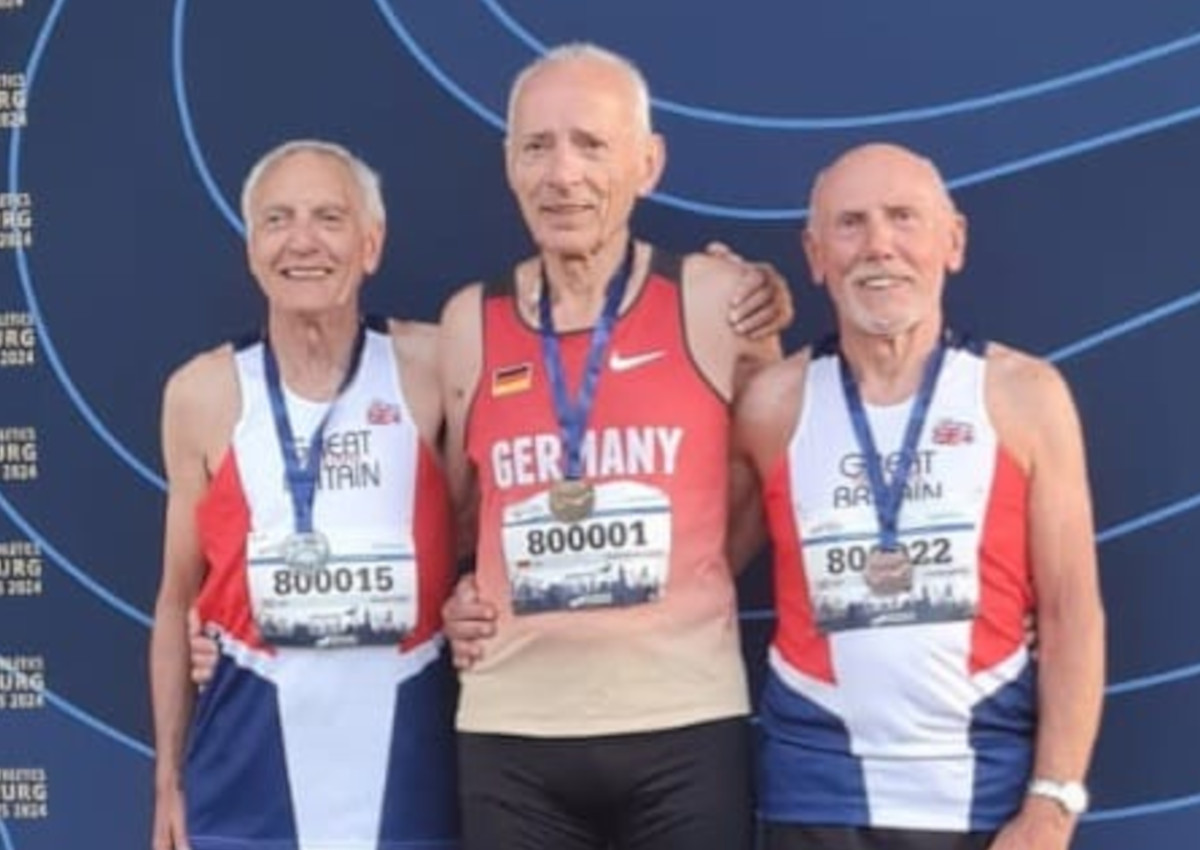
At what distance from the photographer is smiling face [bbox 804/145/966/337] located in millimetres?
2775

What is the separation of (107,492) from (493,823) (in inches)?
46.4

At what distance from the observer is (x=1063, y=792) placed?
108 inches

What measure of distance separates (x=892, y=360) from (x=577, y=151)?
0.54 meters

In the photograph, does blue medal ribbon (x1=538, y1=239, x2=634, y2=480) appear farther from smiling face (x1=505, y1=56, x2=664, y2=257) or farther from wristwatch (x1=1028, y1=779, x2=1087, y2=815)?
wristwatch (x1=1028, y1=779, x2=1087, y2=815)

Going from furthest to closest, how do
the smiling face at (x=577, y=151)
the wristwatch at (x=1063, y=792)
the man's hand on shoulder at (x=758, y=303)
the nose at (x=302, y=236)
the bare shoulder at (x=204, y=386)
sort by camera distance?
the bare shoulder at (x=204, y=386), the nose at (x=302, y=236), the man's hand on shoulder at (x=758, y=303), the smiling face at (x=577, y=151), the wristwatch at (x=1063, y=792)

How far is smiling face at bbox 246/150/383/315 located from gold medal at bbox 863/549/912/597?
929 millimetres

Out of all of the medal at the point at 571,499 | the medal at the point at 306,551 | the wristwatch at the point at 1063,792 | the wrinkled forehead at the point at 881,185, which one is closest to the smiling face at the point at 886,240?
the wrinkled forehead at the point at 881,185

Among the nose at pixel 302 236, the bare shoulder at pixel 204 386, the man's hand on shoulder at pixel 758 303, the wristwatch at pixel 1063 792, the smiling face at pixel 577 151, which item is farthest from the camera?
the bare shoulder at pixel 204 386

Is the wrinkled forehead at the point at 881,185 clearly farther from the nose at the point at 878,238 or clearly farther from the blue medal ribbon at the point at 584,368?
the blue medal ribbon at the point at 584,368

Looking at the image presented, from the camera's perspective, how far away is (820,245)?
2861mm

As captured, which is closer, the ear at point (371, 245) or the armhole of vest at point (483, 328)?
the armhole of vest at point (483, 328)

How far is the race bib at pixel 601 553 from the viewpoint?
283 cm

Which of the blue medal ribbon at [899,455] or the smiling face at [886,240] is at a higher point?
the smiling face at [886,240]

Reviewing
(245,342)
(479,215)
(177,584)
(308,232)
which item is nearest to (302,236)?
(308,232)
